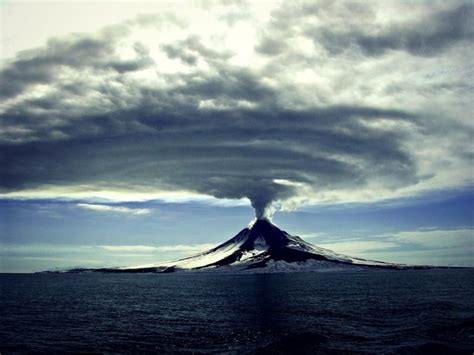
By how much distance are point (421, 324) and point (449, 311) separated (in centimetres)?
2227

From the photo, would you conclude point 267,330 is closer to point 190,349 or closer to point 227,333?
point 227,333

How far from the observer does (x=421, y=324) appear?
72188 mm

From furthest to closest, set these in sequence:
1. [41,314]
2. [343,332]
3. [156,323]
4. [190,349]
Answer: [41,314] < [156,323] < [343,332] < [190,349]

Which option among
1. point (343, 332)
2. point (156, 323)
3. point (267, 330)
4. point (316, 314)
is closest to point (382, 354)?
point (343, 332)

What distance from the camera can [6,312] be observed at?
332ft

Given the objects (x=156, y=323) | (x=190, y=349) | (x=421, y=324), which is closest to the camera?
(x=190, y=349)

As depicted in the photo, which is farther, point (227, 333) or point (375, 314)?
point (375, 314)

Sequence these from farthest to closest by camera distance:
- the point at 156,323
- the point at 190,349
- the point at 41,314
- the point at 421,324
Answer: the point at 41,314 < the point at 156,323 < the point at 421,324 < the point at 190,349

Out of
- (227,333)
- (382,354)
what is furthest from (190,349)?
(382,354)

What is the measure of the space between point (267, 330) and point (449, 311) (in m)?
45.1

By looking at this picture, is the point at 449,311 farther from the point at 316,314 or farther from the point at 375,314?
the point at 316,314

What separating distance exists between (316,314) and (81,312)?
183ft

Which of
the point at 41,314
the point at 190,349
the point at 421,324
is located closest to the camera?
the point at 190,349

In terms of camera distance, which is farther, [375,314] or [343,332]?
[375,314]
